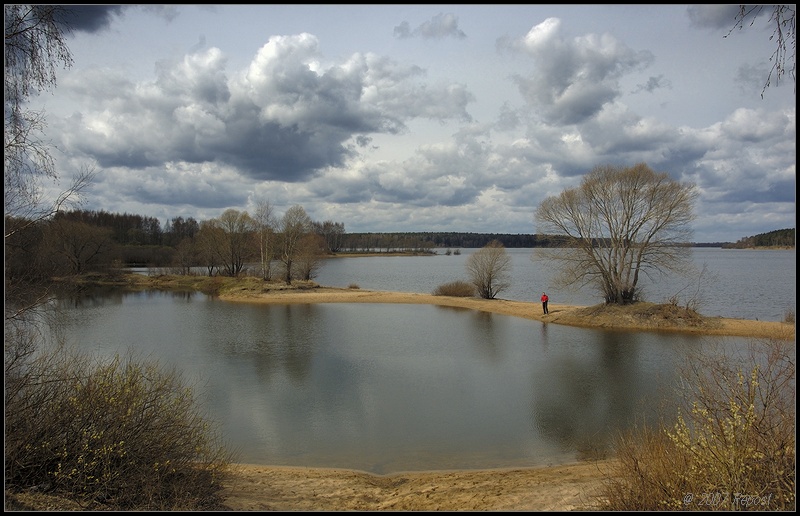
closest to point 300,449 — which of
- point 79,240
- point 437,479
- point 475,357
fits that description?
point 437,479

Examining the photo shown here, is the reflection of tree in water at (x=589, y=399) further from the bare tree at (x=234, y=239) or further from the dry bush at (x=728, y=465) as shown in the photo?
the bare tree at (x=234, y=239)

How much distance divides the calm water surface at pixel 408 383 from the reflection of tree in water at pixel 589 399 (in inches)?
2.1

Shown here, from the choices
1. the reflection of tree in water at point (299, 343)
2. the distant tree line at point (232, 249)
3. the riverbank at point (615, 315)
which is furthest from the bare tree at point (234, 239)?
the reflection of tree in water at point (299, 343)

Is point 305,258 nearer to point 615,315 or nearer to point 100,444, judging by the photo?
point 615,315

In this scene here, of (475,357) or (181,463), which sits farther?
(475,357)

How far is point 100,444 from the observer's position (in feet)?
20.9

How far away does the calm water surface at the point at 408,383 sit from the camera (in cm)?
1054

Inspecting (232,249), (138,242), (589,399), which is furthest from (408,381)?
(138,242)

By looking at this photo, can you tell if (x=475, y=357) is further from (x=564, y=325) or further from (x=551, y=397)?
(x=564, y=325)

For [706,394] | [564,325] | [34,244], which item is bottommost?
[564,325]

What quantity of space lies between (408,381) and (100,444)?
1068 centimetres

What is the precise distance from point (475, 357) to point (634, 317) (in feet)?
41.8

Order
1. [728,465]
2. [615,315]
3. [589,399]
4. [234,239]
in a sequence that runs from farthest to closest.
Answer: [234,239] < [615,315] < [589,399] < [728,465]

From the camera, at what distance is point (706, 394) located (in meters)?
6.17
